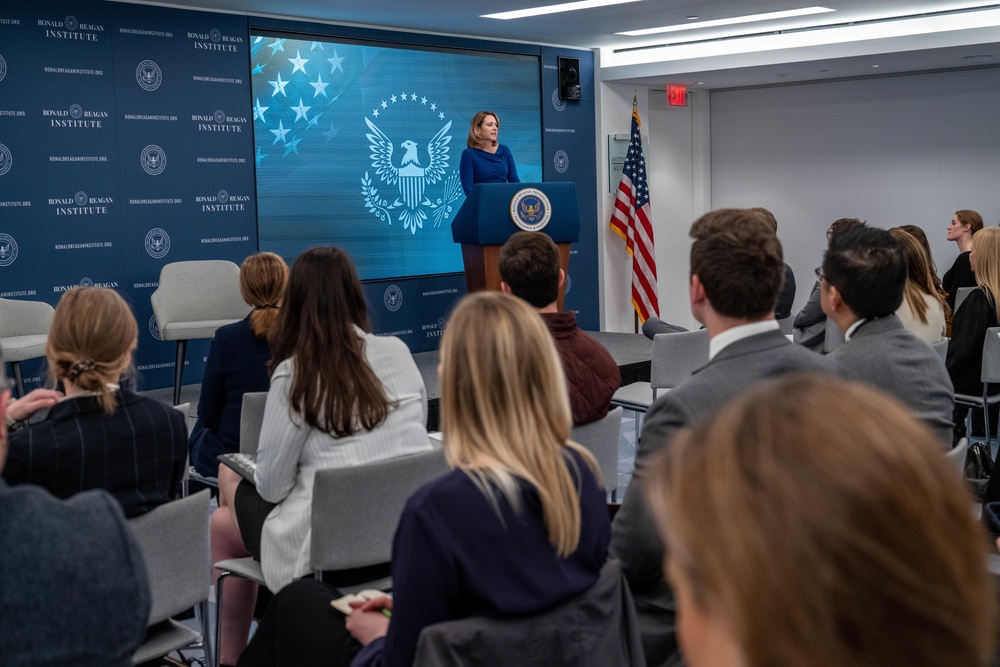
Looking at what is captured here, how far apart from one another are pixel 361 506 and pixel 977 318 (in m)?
3.95

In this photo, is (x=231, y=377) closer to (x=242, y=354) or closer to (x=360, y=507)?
(x=242, y=354)

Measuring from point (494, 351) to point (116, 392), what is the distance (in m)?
1.30

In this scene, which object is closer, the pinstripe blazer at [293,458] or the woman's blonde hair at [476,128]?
the pinstripe blazer at [293,458]

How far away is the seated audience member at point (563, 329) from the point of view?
339 centimetres

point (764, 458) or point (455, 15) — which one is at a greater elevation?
point (455, 15)

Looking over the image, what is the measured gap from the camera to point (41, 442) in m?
2.40

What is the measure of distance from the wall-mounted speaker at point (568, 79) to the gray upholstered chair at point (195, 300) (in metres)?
4.31

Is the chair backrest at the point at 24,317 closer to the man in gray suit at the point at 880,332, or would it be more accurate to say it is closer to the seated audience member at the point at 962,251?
the man in gray suit at the point at 880,332

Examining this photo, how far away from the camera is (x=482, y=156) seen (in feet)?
24.9

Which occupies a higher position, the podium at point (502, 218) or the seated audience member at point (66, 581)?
the podium at point (502, 218)

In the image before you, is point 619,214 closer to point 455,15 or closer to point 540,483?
point 455,15

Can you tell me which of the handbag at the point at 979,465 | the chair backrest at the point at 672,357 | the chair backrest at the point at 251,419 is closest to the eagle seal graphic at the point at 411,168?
the chair backrest at the point at 672,357

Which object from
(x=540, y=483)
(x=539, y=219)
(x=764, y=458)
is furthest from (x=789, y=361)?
(x=539, y=219)

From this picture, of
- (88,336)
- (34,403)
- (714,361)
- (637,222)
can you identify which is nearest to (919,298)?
(714,361)
